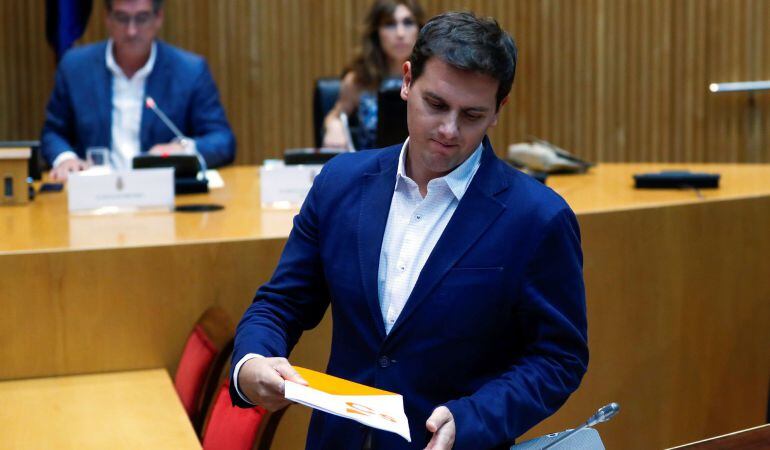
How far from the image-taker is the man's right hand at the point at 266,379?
1.60 meters

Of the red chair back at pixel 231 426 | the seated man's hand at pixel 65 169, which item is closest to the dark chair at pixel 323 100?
the seated man's hand at pixel 65 169

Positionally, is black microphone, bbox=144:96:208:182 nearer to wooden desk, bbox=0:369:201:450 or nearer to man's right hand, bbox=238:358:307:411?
wooden desk, bbox=0:369:201:450

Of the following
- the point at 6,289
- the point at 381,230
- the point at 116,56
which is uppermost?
the point at 116,56

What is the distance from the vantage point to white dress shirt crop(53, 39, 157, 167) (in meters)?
4.49

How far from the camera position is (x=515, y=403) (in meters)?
1.63

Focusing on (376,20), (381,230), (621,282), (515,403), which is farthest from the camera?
(376,20)

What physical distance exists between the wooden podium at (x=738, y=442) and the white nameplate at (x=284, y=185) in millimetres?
1761

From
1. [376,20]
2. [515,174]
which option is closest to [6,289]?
[515,174]

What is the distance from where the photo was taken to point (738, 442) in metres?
1.69

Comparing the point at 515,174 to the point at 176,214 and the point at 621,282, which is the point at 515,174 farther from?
the point at 176,214

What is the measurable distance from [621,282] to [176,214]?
129cm

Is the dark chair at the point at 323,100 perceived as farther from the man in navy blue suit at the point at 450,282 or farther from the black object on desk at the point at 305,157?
the man in navy blue suit at the point at 450,282

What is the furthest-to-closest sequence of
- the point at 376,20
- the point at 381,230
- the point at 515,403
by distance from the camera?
the point at 376,20 < the point at 381,230 < the point at 515,403

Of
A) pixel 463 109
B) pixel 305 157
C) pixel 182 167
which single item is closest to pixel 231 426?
pixel 463 109
